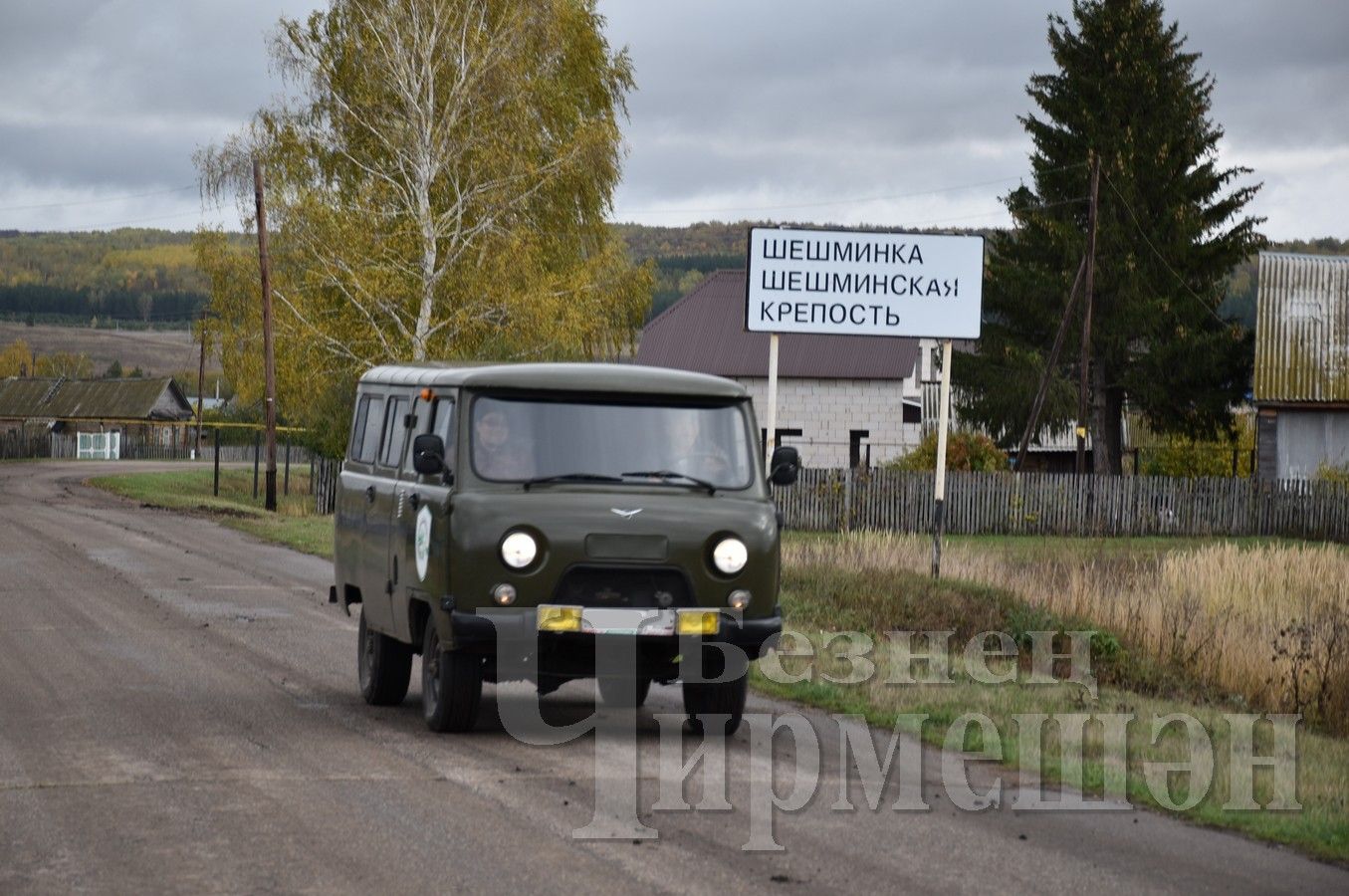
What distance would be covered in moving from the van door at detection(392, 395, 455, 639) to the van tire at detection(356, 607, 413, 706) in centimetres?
60

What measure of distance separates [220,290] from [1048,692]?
3402 cm

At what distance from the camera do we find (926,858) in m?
7.83

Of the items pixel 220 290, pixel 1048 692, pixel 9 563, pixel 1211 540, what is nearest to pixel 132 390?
pixel 220 290

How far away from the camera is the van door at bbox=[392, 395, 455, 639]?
10812 mm

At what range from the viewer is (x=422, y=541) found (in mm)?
11141

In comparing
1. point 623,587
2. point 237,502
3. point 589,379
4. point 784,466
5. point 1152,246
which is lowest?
point 237,502

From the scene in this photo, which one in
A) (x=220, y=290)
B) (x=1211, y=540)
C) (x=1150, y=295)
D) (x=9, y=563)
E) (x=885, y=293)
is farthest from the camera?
(x=1150, y=295)

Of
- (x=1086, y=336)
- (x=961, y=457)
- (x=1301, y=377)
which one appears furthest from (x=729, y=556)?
(x=1301, y=377)

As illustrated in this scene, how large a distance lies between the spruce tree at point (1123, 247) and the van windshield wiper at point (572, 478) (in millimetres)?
43093

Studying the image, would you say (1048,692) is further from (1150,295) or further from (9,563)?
(1150,295)

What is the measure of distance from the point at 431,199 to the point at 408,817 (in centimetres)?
3542

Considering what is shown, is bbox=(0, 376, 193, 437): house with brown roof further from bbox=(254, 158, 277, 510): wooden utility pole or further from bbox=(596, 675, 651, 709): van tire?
bbox=(596, 675, 651, 709): van tire

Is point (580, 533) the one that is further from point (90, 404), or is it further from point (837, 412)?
point (90, 404)

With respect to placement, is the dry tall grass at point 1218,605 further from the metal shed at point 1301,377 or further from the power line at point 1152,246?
the power line at point 1152,246
